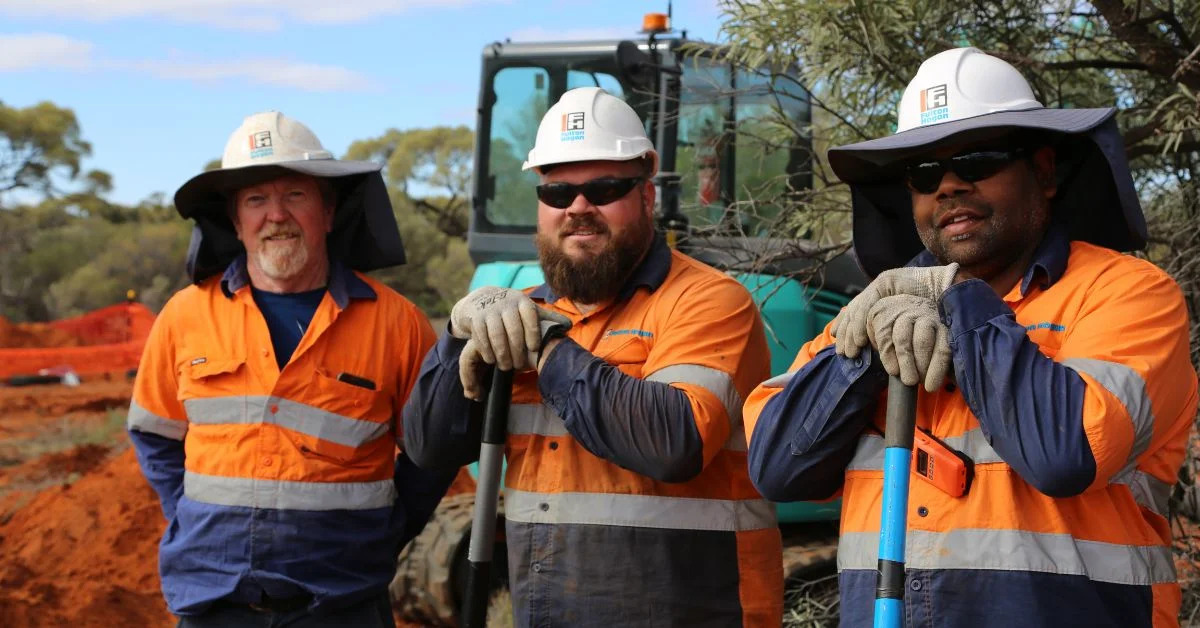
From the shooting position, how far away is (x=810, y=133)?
19.5ft

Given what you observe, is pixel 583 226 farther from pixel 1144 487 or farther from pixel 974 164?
pixel 1144 487

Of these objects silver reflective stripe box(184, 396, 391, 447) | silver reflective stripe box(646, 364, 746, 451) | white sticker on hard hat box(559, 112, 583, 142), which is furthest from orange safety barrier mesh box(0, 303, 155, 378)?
silver reflective stripe box(646, 364, 746, 451)

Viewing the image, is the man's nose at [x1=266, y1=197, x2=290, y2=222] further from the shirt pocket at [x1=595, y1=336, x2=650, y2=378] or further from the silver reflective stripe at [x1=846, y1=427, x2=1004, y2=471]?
the silver reflective stripe at [x1=846, y1=427, x2=1004, y2=471]

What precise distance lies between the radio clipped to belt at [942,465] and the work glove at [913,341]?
111 millimetres

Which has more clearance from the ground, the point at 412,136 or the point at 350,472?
the point at 412,136

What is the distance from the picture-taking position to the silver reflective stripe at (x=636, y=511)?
3.12 m

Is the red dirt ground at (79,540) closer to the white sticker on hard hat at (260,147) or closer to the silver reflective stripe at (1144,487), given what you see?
the white sticker on hard hat at (260,147)

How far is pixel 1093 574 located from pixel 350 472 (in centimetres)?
222

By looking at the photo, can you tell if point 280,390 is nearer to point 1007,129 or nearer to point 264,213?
point 264,213

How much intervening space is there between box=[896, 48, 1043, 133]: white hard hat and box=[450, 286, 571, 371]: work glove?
100cm

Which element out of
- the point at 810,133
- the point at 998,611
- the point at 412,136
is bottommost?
the point at 998,611

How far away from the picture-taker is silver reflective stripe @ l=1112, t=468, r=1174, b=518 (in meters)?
2.46

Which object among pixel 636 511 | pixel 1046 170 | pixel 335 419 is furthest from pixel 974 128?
pixel 335 419

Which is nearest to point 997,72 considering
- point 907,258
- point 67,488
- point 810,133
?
point 907,258
